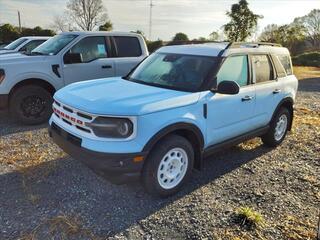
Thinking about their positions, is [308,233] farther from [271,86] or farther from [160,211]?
[271,86]

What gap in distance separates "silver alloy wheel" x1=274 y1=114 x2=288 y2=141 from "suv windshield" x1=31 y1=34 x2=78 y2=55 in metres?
4.46

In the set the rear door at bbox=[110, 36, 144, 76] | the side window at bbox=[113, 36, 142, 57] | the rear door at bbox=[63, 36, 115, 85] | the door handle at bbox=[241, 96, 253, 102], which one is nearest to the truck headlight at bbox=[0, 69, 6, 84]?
the rear door at bbox=[63, 36, 115, 85]

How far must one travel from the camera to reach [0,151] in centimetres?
517

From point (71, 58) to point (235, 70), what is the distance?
3644 mm

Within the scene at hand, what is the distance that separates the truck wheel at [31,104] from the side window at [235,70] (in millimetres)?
3861

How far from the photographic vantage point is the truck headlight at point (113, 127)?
3.39 metres

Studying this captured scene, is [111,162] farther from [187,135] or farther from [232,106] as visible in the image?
[232,106]

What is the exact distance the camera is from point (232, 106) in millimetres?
4441

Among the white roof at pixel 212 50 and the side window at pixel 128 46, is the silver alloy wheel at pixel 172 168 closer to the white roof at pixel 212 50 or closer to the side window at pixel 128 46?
the white roof at pixel 212 50

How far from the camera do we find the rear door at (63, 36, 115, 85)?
6871 millimetres

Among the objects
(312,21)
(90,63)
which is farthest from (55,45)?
(312,21)

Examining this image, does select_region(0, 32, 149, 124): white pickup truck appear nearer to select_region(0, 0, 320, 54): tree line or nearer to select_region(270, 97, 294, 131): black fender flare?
select_region(270, 97, 294, 131): black fender flare

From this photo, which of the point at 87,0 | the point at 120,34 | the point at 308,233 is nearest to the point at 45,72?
the point at 120,34

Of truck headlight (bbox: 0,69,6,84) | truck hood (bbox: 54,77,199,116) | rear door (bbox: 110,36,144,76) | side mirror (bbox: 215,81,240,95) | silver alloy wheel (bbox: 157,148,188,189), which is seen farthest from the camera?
rear door (bbox: 110,36,144,76)
